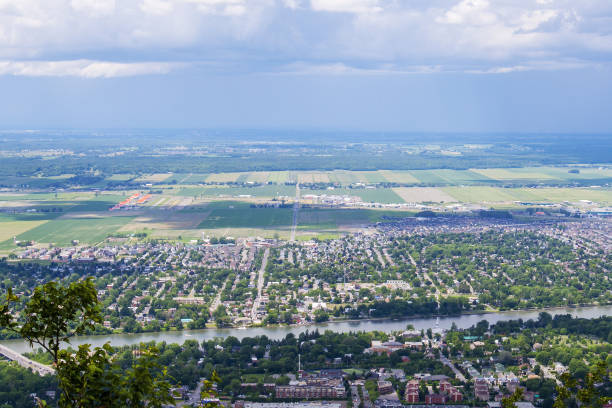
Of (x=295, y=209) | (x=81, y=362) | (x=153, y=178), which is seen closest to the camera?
(x=81, y=362)

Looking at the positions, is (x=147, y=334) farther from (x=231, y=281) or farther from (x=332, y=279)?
(x=332, y=279)

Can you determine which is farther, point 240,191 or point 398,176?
point 398,176

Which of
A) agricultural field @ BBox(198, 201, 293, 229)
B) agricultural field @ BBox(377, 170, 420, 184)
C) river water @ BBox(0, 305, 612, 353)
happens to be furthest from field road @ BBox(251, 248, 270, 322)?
agricultural field @ BBox(377, 170, 420, 184)

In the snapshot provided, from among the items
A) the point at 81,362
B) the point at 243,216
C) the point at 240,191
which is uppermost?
the point at 81,362

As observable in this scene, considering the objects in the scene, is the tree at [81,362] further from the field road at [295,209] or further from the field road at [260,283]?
the field road at [295,209]

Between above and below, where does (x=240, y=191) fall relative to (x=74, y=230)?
above

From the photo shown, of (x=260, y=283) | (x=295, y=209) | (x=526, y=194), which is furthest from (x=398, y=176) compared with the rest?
(x=260, y=283)

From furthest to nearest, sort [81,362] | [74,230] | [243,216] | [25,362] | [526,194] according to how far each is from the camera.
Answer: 1. [526,194]
2. [243,216]
3. [74,230]
4. [25,362]
5. [81,362]

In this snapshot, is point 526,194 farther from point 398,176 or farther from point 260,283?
point 260,283
